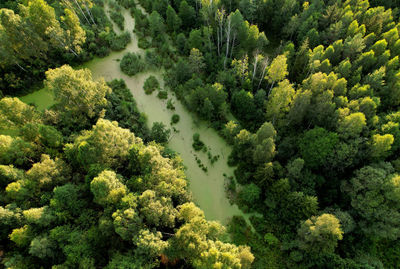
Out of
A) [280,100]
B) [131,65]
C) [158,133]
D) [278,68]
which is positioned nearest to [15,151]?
[158,133]

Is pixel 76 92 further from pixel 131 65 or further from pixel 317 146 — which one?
pixel 317 146

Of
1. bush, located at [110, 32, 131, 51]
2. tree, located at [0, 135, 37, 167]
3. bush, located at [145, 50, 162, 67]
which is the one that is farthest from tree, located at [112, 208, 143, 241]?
bush, located at [110, 32, 131, 51]

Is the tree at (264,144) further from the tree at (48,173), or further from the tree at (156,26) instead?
the tree at (156,26)

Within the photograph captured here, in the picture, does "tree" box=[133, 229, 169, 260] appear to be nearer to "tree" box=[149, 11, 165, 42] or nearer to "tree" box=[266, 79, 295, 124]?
"tree" box=[266, 79, 295, 124]

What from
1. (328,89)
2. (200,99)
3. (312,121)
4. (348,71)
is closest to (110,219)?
(200,99)

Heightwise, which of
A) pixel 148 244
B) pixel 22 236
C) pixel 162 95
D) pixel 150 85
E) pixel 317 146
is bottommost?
pixel 22 236

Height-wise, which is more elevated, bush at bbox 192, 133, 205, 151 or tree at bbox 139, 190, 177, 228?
bush at bbox 192, 133, 205, 151
